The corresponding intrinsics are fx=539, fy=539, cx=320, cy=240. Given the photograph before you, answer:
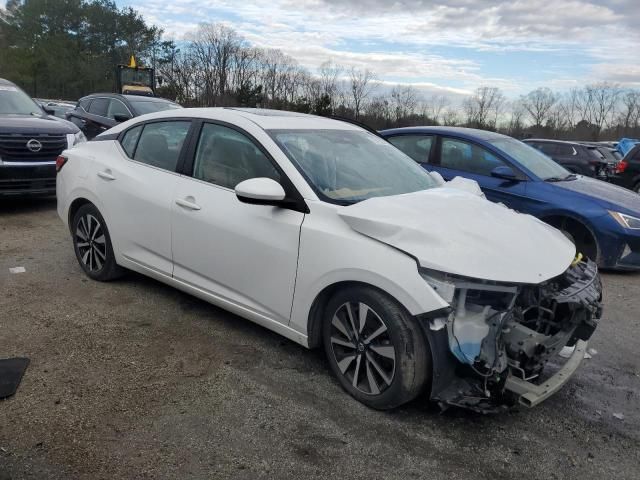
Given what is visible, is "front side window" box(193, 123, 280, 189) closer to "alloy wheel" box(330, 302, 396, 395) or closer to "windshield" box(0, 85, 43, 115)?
"alloy wheel" box(330, 302, 396, 395)

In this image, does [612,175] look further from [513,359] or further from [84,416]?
[84,416]

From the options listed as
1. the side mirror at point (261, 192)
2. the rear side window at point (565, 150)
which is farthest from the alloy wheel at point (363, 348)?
the rear side window at point (565, 150)

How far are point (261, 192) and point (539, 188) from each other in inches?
175

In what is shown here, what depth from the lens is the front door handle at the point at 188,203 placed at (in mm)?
3902

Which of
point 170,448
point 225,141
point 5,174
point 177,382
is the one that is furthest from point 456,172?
point 5,174

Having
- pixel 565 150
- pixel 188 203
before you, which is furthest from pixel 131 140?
pixel 565 150

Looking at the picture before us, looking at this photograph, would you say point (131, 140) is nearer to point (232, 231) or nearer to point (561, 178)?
point (232, 231)

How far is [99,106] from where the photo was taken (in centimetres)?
1244

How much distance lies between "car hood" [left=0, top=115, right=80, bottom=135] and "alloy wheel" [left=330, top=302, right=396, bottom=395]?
20.7ft

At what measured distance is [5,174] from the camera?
23.9 ft

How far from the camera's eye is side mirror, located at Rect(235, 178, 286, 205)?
10.9 feet

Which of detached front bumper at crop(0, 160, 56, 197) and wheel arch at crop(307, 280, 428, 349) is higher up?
wheel arch at crop(307, 280, 428, 349)

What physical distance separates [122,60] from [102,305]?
58755 millimetres

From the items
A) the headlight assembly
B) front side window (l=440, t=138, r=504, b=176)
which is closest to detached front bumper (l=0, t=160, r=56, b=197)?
front side window (l=440, t=138, r=504, b=176)
